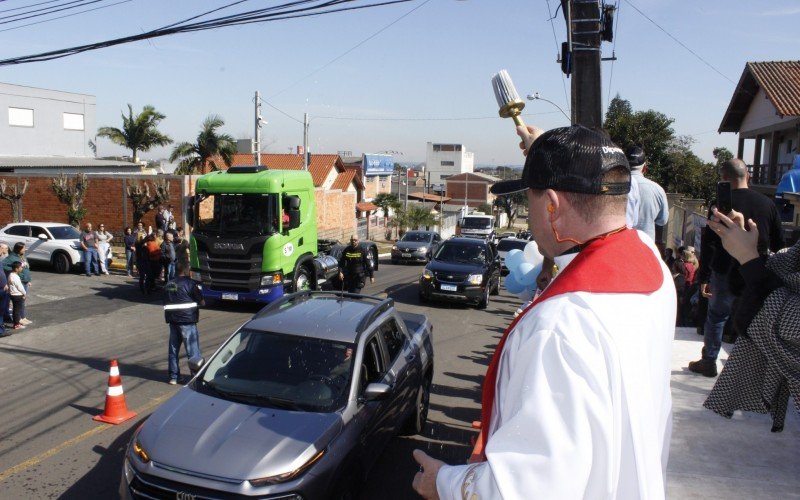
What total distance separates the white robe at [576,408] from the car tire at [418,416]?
5.33m

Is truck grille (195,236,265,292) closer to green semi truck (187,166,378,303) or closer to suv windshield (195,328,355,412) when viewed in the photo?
green semi truck (187,166,378,303)

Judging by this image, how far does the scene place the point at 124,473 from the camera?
4520mm

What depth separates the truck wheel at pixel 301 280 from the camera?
14313 millimetres

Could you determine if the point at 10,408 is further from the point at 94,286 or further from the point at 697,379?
the point at 94,286

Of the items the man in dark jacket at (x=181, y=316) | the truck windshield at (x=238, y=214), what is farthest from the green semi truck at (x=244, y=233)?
the man in dark jacket at (x=181, y=316)

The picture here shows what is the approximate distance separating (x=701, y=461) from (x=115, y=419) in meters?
5.93

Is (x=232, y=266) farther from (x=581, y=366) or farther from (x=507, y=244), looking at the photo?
(x=581, y=366)

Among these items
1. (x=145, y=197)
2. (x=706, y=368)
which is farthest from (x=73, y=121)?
(x=706, y=368)

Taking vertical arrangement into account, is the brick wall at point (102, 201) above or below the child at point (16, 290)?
above

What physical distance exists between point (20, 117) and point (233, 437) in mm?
43270

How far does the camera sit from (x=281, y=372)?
537cm

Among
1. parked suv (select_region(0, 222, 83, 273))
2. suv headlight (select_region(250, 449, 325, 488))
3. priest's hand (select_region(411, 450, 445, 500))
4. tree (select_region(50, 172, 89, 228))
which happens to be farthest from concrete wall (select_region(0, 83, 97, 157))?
priest's hand (select_region(411, 450, 445, 500))

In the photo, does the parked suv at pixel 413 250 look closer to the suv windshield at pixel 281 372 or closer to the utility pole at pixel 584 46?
the utility pole at pixel 584 46

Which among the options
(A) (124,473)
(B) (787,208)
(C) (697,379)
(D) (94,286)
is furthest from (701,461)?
(D) (94,286)
